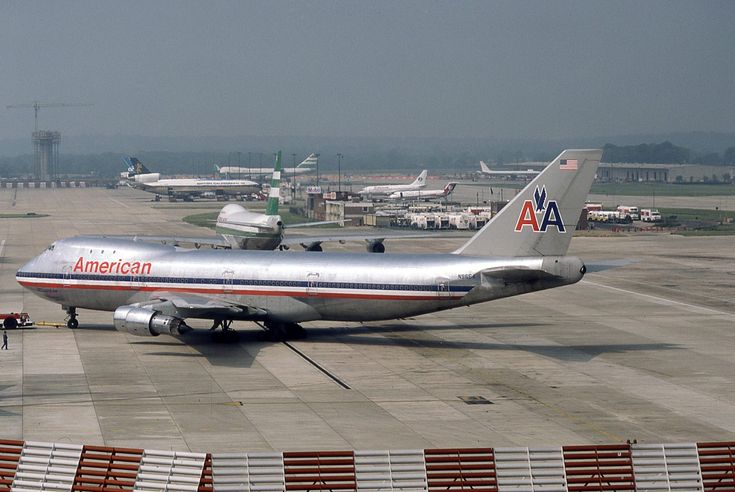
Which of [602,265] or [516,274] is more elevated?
[516,274]

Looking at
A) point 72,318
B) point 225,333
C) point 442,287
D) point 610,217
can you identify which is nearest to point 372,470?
Result: point 442,287

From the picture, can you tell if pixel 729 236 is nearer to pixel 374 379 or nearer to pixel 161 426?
pixel 374 379

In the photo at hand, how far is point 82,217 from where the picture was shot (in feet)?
595

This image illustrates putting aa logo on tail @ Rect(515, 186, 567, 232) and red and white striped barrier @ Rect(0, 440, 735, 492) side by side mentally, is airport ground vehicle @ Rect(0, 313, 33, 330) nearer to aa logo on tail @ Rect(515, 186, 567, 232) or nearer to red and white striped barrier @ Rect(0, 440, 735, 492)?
aa logo on tail @ Rect(515, 186, 567, 232)

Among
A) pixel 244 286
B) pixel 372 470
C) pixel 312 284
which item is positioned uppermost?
pixel 312 284

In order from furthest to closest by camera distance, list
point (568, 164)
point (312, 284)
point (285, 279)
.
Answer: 1. point (285, 279)
2. point (312, 284)
3. point (568, 164)

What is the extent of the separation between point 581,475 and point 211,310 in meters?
29.3

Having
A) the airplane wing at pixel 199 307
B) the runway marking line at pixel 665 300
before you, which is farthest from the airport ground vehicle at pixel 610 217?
the airplane wing at pixel 199 307

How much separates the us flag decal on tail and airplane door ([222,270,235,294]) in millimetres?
18334

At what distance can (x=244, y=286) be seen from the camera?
58812 millimetres

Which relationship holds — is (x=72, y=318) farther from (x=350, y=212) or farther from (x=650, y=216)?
(x=650, y=216)

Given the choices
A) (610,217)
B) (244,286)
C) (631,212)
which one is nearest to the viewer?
(244,286)

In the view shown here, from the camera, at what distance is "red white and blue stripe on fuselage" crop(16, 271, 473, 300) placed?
55438mm

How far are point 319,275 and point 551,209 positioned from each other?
12542mm
